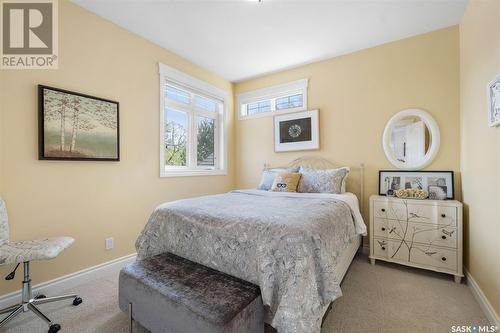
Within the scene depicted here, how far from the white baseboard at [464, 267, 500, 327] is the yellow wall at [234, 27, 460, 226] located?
44.6 inches

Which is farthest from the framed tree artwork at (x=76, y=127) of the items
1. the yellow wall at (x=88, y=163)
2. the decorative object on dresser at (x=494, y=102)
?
the decorative object on dresser at (x=494, y=102)

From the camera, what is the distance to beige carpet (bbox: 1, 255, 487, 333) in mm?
1596

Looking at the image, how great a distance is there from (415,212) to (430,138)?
0.93m


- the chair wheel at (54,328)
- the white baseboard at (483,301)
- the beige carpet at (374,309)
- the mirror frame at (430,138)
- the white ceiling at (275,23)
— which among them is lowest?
the beige carpet at (374,309)

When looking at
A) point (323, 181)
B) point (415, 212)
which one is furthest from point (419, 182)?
point (323, 181)

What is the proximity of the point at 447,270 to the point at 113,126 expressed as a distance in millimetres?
3785

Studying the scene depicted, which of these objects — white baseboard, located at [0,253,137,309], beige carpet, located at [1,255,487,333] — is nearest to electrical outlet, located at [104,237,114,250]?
white baseboard, located at [0,253,137,309]

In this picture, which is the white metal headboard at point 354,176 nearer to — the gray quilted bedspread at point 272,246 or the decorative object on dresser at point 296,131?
the decorative object on dresser at point 296,131

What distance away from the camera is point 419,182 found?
8.69 feet

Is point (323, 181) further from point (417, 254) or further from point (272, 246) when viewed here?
point (272, 246)

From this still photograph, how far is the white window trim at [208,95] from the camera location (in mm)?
3025

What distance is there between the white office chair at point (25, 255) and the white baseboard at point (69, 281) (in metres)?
0.18

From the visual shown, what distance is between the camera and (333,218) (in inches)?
70.7

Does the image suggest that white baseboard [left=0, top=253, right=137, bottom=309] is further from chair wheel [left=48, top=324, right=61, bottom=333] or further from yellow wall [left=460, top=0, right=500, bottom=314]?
yellow wall [left=460, top=0, right=500, bottom=314]
